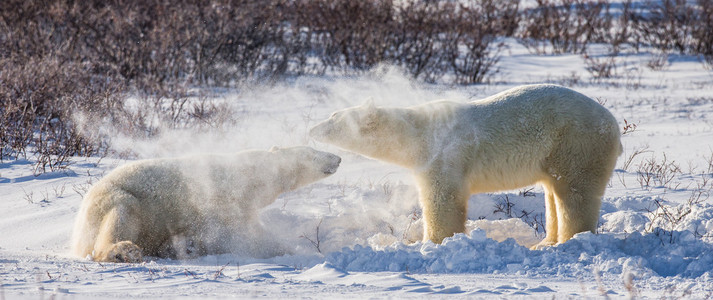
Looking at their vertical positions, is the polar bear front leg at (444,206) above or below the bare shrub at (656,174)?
above

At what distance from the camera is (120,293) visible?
278 cm

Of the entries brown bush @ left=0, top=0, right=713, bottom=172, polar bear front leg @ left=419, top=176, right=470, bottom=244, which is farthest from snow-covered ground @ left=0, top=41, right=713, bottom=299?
brown bush @ left=0, top=0, right=713, bottom=172

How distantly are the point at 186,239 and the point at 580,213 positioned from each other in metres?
2.32

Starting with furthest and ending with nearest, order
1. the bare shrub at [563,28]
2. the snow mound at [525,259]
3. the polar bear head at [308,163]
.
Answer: the bare shrub at [563,28], the polar bear head at [308,163], the snow mound at [525,259]

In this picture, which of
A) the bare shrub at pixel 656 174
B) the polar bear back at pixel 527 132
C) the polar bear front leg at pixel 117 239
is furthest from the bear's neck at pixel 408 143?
the bare shrub at pixel 656 174

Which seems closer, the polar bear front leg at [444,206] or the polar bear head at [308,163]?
the polar bear front leg at [444,206]

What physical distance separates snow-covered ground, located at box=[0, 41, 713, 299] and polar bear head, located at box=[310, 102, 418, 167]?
54 cm

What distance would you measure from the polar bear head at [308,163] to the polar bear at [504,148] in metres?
0.49

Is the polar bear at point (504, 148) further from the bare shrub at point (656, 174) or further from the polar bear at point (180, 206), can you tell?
the bare shrub at point (656, 174)

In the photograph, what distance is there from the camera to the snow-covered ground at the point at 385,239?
3.02m

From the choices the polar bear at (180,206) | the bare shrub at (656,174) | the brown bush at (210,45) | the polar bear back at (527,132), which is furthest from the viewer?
the brown bush at (210,45)

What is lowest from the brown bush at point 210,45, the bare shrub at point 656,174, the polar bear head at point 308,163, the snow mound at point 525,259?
the bare shrub at point 656,174

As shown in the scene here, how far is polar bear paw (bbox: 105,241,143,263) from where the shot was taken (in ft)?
12.3

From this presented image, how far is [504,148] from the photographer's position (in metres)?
4.25
